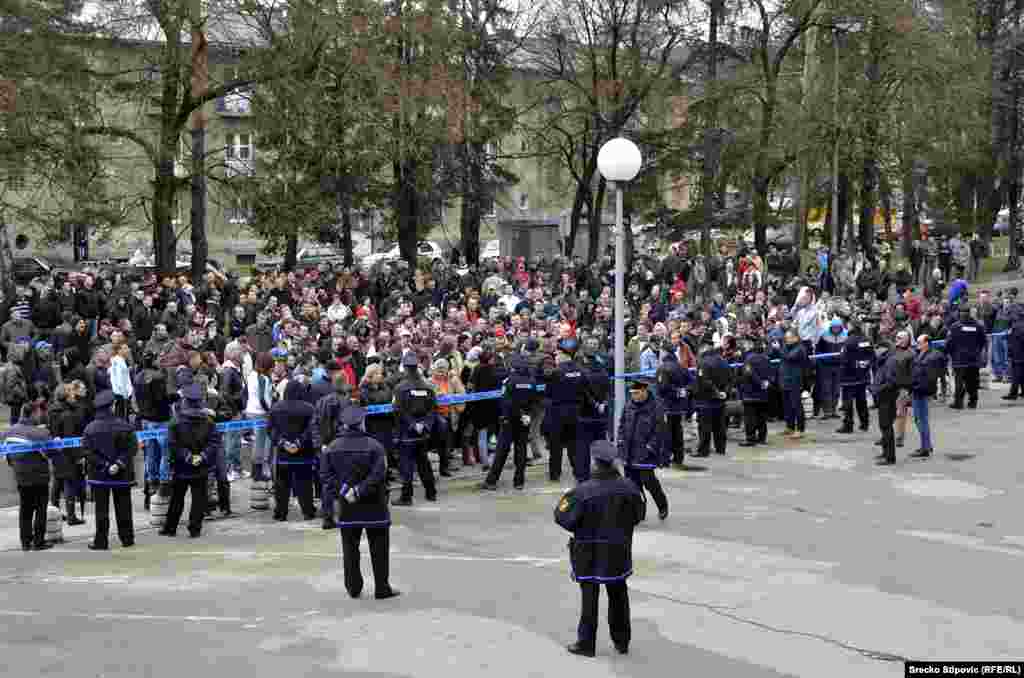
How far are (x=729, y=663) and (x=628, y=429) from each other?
4501 millimetres

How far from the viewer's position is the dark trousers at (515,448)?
1623 cm

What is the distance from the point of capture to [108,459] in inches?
532

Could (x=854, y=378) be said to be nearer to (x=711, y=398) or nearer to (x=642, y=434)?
(x=711, y=398)

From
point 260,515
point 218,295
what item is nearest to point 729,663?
point 260,515

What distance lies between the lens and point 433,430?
55.4 ft

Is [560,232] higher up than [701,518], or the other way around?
[560,232]

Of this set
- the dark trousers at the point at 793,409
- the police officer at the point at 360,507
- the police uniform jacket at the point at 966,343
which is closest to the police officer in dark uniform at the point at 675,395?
the dark trousers at the point at 793,409

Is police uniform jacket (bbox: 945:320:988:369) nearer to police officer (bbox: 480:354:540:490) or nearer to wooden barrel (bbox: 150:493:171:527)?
police officer (bbox: 480:354:540:490)

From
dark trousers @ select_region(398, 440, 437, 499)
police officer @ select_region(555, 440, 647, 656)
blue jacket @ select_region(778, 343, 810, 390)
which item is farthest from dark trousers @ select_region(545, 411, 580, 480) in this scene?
police officer @ select_region(555, 440, 647, 656)

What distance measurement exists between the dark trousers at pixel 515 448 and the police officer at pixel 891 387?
494cm

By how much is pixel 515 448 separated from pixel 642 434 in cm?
321

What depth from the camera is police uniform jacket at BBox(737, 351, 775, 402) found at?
748 inches

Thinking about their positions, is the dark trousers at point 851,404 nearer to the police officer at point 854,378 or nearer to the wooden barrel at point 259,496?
the police officer at point 854,378

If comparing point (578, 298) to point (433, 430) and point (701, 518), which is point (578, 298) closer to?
point (433, 430)
